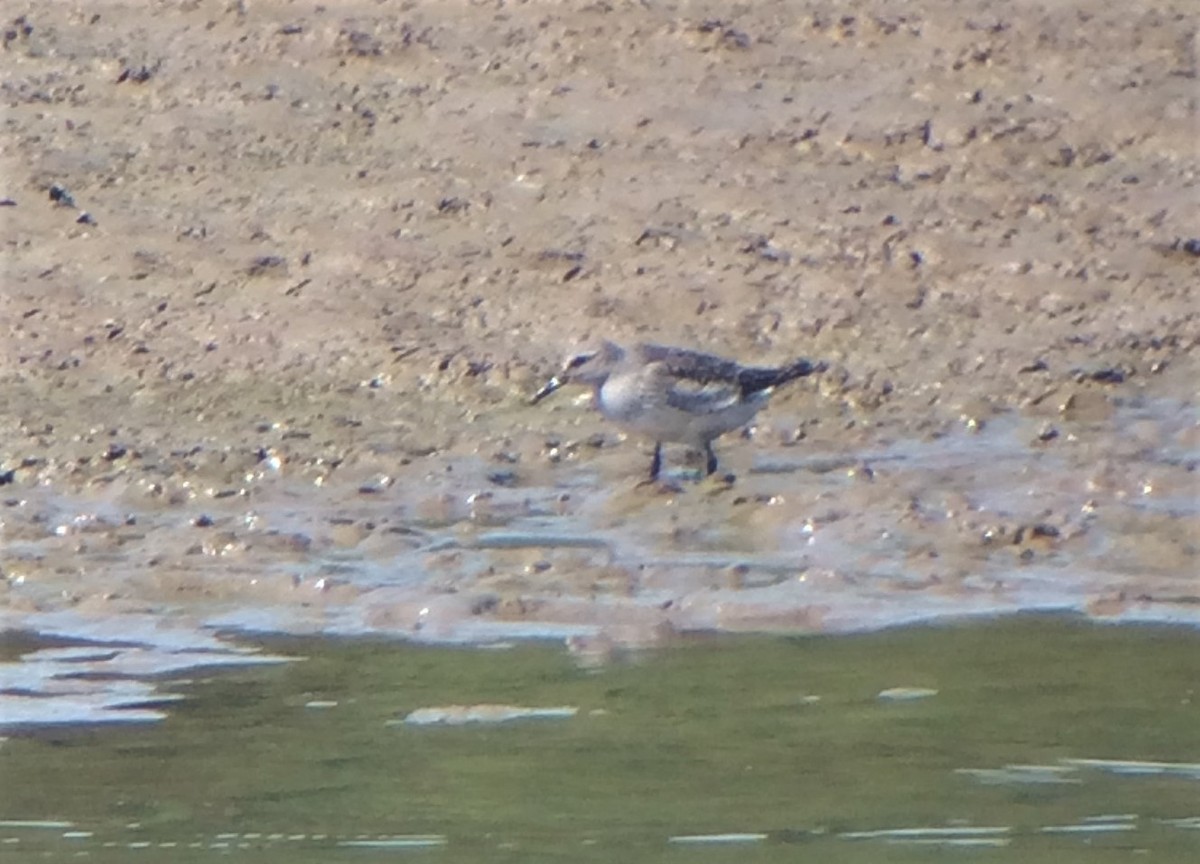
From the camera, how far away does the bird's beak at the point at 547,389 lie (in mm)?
9086

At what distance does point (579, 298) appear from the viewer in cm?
1005

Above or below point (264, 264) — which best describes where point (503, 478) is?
below

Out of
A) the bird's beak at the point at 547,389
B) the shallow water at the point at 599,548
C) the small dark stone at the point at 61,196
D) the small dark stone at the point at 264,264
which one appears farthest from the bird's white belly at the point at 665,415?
the small dark stone at the point at 61,196

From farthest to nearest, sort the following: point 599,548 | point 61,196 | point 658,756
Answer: point 61,196
point 599,548
point 658,756

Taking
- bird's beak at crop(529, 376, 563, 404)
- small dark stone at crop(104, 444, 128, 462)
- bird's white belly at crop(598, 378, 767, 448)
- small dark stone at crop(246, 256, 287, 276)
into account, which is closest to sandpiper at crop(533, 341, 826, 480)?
bird's white belly at crop(598, 378, 767, 448)

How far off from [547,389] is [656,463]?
21.2 inches

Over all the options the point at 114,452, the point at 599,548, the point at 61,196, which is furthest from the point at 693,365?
the point at 61,196

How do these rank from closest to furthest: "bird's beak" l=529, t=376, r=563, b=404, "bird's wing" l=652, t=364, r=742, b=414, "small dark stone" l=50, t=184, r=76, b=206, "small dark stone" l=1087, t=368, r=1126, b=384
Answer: "bird's wing" l=652, t=364, r=742, b=414 → "bird's beak" l=529, t=376, r=563, b=404 → "small dark stone" l=1087, t=368, r=1126, b=384 → "small dark stone" l=50, t=184, r=76, b=206

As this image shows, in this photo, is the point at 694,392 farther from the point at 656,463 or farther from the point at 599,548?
the point at 599,548

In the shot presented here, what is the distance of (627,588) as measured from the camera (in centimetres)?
780

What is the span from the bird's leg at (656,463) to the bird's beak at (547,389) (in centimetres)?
40

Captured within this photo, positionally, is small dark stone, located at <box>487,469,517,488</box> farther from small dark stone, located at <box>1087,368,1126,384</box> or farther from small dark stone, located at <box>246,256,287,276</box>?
small dark stone, located at <box>1087,368,1126,384</box>

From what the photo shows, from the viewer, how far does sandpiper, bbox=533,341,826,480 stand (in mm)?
8562

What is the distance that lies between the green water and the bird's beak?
1.86 meters
